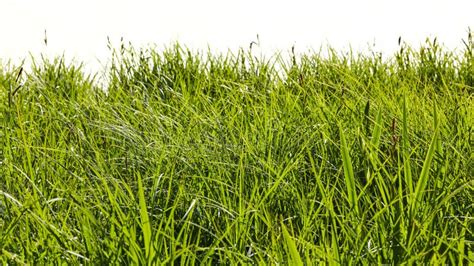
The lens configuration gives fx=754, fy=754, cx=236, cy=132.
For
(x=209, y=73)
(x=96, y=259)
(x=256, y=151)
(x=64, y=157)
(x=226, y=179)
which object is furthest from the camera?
(x=209, y=73)

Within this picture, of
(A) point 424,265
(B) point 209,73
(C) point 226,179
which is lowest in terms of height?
(A) point 424,265

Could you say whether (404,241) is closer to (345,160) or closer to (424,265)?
(424,265)

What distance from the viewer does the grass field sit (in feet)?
5.45

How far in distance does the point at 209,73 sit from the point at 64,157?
62.0 inches

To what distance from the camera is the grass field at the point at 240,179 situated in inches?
65.4

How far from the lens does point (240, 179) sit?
1927 millimetres

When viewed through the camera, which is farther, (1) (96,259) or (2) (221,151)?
(2) (221,151)

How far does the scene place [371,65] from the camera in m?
4.42

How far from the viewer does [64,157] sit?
2.61 m

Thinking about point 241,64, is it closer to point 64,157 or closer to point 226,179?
point 64,157

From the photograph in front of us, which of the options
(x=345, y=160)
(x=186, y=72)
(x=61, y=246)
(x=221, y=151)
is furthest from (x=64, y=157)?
(x=186, y=72)

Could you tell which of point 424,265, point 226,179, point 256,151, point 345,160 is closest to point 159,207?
point 226,179

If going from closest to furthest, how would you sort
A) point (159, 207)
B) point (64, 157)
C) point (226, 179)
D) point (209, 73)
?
point (159, 207) < point (226, 179) < point (64, 157) < point (209, 73)

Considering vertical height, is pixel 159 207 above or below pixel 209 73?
below
